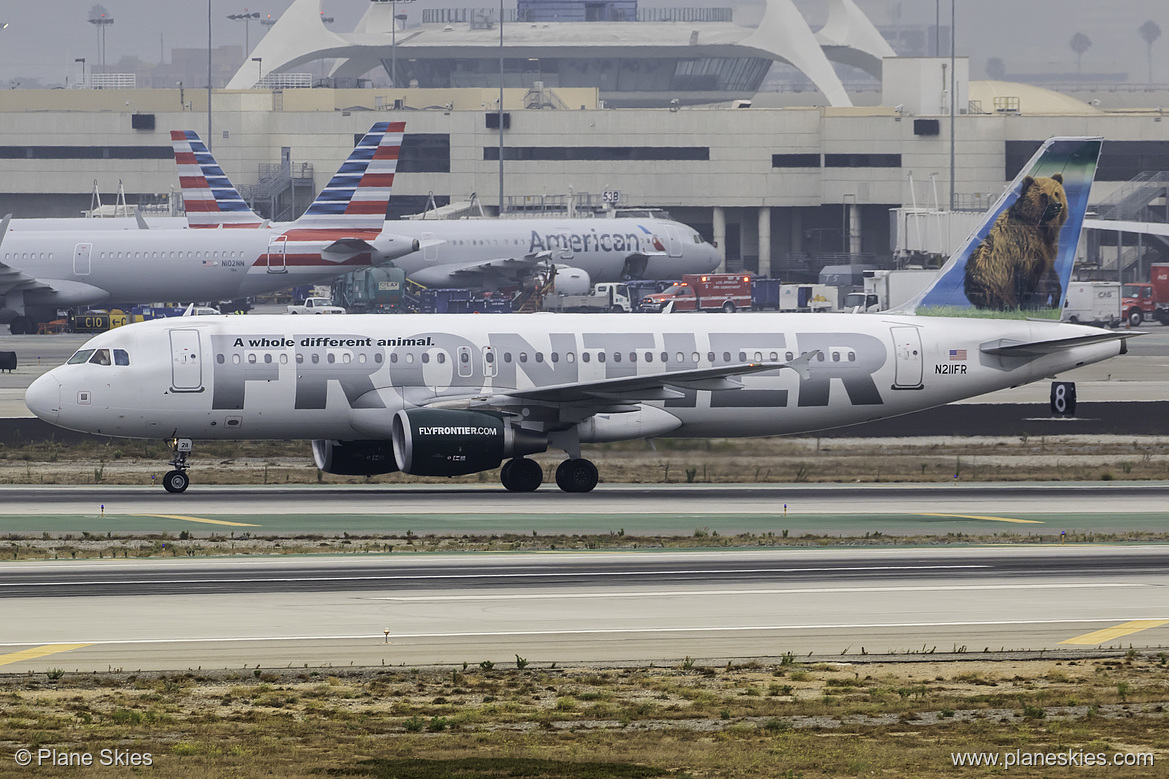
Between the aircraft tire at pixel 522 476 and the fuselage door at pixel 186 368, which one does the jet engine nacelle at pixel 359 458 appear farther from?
the fuselage door at pixel 186 368

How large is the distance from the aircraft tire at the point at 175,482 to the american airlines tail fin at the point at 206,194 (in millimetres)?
63801

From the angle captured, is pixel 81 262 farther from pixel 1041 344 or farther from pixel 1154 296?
pixel 1154 296

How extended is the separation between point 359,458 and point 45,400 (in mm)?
7765

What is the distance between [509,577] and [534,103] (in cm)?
14576

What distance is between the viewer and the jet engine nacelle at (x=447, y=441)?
121 ft

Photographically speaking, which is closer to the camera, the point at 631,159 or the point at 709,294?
the point at 709,294

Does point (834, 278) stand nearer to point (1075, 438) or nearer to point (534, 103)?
point (534, 103)

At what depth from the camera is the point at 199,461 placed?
152 feet

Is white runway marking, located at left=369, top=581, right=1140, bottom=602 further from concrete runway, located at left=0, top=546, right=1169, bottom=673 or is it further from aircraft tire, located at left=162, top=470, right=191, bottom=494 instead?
aircraft tire, located at left=162, top=470, right=191, bottom=494

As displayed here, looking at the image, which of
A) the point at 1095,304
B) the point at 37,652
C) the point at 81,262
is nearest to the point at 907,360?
the point at 37,652

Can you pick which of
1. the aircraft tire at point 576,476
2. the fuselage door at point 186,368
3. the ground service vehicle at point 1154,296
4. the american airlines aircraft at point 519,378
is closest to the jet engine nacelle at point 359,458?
the american airlines aircraft at point 519,378

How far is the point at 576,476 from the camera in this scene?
39.5m

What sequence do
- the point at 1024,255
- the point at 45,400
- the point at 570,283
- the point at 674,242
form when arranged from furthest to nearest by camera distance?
the point at 674,242
the point at 570,283
the point at 1024,255
the point at 45,400

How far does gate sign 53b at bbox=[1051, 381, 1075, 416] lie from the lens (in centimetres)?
5391
